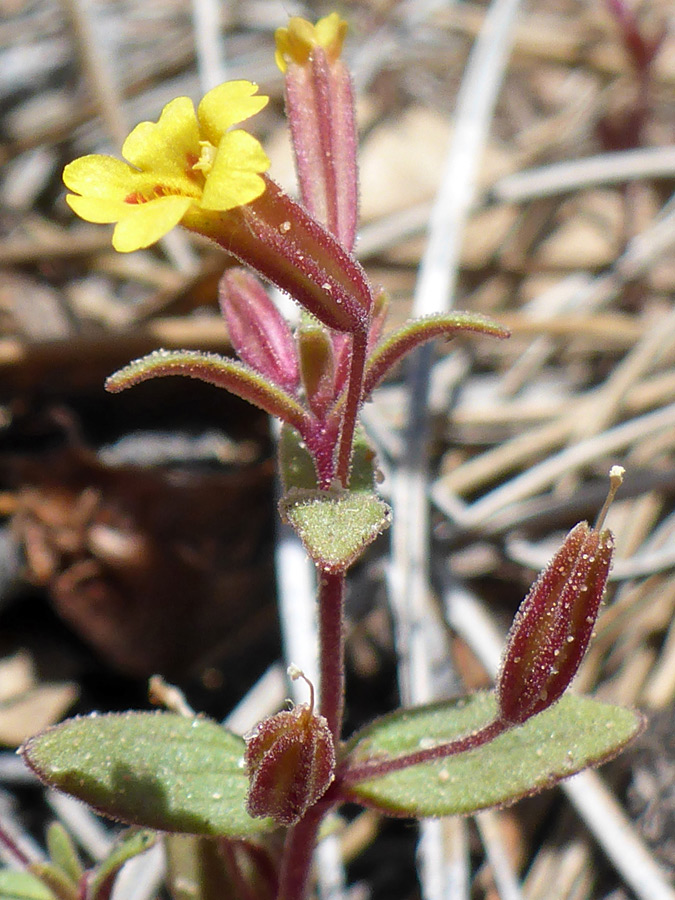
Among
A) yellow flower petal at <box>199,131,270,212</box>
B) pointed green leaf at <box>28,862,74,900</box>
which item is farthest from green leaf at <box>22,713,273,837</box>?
yellow flower petal at <box>199,131,270,212</box>

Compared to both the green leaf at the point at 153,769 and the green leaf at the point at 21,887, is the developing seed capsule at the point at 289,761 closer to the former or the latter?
the green leaf at the point at 153,769

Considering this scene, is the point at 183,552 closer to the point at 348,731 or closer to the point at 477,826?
the point at 348,731

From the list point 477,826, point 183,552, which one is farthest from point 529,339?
point 477,826

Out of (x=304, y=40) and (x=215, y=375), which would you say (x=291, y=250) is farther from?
(x=304, y=40)

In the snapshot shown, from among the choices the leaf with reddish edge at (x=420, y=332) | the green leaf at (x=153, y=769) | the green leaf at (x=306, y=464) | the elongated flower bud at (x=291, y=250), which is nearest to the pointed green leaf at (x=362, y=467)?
the green leaf at (x=306, y=464)

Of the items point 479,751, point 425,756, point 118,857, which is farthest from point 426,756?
point 118,857
